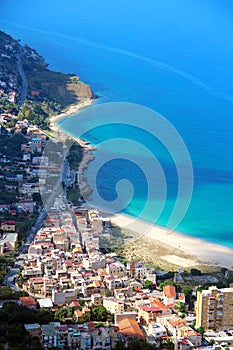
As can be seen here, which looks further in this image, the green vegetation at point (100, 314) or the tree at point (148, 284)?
the tree at point (148, 284)

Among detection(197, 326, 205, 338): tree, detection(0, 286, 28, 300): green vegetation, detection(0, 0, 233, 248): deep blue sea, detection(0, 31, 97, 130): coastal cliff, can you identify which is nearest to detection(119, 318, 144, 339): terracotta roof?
detection(197, 326, 205, 338): tree

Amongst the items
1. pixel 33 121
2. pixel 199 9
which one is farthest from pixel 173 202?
pixel 199 9

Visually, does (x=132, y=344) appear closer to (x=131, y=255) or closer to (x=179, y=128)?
(x=131, y=255)

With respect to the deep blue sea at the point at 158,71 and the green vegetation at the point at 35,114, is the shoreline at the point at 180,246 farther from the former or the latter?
the green vegetation at the point at 35,114

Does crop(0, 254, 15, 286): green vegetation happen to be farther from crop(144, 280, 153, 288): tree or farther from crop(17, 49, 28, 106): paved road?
crop(17, 49, 28, 106): paved road

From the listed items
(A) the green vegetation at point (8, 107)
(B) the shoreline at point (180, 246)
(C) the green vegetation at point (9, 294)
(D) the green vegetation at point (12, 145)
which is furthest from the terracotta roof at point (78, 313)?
(A) the green vegetation at point (8, 107)

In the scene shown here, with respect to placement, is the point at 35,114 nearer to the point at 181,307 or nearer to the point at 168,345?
the point at 181,307
